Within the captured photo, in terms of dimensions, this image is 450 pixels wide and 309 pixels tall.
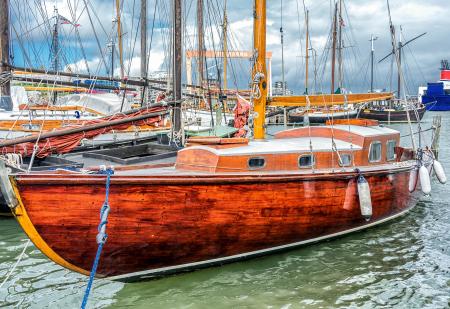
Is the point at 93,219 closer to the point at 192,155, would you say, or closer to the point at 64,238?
the point at 64,238

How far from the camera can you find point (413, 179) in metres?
11.4

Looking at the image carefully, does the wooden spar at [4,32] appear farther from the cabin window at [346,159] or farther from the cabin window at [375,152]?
the cabin window at [375,152]

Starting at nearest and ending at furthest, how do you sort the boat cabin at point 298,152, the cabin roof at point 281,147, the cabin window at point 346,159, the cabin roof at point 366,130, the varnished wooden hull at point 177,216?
the varnished wooden hull at point 177,216 → the boat cabin at point 298,152 → the cabin roof at point 281,147 → the cabin window at point 346,159 → the cabin roof at point 366,130

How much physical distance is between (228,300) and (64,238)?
281 centimetres

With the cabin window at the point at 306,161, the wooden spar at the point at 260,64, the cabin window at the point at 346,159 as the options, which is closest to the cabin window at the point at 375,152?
the cabin window at the point at 346,159

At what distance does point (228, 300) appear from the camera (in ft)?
23.8

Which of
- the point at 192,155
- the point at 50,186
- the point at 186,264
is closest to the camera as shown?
the point at 50,186

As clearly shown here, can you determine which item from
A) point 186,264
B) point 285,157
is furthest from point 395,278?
point 186,264

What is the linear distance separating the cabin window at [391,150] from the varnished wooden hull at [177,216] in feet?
8.42

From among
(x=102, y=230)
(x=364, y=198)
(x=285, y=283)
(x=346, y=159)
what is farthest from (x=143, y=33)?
(x=102, y=230)

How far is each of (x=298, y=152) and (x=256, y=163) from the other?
1.05 m

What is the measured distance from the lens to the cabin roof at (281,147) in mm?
8391

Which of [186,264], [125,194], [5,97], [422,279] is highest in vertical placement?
[5,97]

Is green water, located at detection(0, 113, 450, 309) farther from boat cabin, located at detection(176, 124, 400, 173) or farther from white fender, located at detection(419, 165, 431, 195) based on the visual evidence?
boat cabin, located at detection(176, 124, 400, 173)
